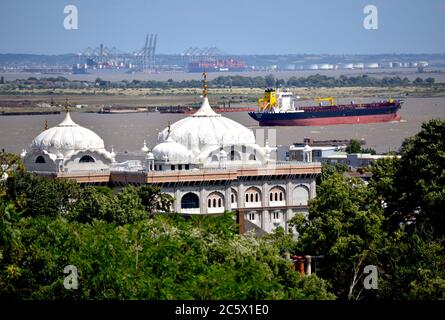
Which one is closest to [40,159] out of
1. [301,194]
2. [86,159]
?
[86,159]

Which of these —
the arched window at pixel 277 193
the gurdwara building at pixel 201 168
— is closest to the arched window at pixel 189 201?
the gurdwara building at pixel 201 168

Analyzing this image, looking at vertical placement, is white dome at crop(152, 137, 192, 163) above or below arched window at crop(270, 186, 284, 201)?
above

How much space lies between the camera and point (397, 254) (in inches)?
1957

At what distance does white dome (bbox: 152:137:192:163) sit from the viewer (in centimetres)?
8881

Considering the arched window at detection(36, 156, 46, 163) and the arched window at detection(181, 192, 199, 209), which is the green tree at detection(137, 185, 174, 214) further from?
the arched window at detection(36, 156, 46, 163)

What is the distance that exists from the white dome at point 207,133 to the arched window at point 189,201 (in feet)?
10.3

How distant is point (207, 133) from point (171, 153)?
3.33m

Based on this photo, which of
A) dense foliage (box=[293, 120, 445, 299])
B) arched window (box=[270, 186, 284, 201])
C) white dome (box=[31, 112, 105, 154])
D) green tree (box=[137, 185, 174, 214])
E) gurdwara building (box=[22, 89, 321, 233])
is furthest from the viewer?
arched window (box=[270, 186, 284, 201])

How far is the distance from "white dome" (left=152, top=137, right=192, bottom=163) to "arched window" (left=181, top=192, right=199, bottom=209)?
151 centimetres

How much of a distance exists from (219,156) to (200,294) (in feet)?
165

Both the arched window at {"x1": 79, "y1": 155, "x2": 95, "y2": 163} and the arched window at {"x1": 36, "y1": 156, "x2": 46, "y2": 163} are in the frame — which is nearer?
the arched window at {"x1": 36, "y1": 156, "x2": 46, "y2": 163}

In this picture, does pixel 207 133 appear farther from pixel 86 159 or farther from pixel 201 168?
pixel 86 159

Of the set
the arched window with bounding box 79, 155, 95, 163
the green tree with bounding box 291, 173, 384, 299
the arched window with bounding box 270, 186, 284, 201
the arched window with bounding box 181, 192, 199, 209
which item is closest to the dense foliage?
the green tree with bounding box 291, 173, 384, 299
